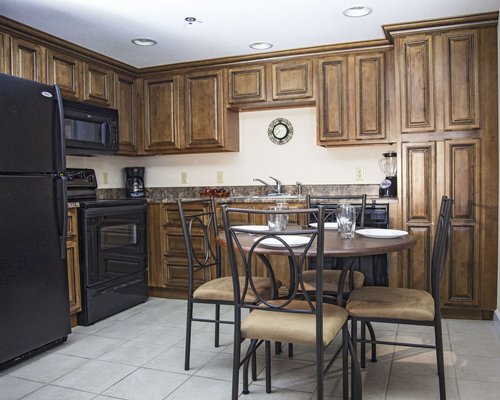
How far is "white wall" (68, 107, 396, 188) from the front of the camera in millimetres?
4055

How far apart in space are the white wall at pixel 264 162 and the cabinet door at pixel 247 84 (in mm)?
312

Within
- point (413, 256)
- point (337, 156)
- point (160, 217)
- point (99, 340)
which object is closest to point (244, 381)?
point (99, 340)

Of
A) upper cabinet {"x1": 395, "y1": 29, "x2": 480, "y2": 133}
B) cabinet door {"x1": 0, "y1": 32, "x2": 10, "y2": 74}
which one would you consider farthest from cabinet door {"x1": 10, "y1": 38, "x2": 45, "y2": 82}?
upper cabinet {"x1": 395, "y1": 29, "x2": 480, "y2": 133}

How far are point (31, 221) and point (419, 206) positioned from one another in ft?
8.66

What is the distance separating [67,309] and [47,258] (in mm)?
387

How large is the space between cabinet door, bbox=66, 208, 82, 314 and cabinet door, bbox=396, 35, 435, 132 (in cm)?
250

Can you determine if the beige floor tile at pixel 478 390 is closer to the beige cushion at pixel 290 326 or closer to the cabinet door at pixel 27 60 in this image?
the beige cushion at pixel 290 326

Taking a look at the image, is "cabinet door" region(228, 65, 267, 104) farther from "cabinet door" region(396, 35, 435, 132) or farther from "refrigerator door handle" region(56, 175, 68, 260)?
"refrigerator door handle" region(56, 175, 68, 260)

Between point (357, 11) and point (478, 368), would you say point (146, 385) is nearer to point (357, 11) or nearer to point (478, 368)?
point (478, 368)

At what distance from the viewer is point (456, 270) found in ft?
11.0

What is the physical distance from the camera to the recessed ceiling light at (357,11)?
2986mm

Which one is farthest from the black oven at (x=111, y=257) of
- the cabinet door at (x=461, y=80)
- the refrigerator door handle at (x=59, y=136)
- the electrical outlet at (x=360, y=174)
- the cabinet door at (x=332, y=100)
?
the cabinet door at (x=461, y=80)

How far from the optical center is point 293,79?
12.8 ft

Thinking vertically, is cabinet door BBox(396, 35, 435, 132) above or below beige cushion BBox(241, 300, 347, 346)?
above
